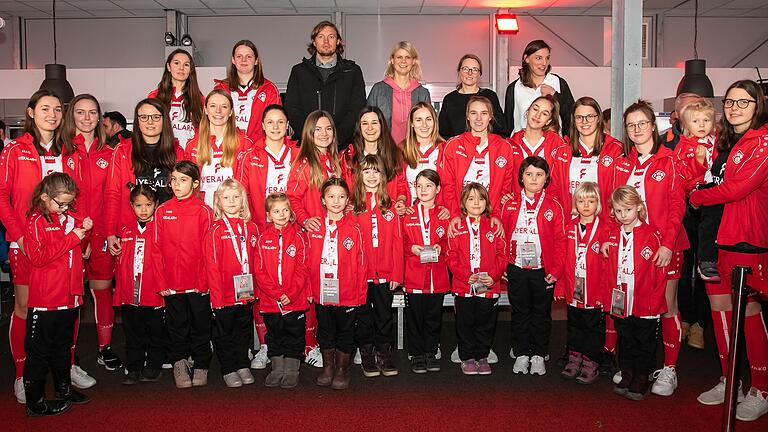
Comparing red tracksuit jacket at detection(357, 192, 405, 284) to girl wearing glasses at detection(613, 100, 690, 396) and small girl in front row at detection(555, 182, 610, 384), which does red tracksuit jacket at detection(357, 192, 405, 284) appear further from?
girl wearing glasses at detection(613, 100, 690, 396)

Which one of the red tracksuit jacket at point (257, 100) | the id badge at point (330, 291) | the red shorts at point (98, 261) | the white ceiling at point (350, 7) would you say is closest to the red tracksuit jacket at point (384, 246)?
the id badge at point (330, 291)

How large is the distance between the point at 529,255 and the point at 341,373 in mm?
1316

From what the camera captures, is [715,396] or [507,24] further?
[507,24]

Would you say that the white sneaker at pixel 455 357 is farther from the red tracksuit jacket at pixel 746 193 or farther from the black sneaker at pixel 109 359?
the black sneaker at pixel 109 359

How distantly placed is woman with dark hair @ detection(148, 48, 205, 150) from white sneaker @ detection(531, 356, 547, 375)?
2.64m

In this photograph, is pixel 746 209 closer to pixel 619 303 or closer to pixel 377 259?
pixel 619 303

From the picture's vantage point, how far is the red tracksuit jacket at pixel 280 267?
12.9 ft

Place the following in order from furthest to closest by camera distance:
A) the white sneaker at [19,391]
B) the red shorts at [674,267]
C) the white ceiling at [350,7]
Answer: the white ceiling at [350,7] < the red shorts at [674,267] < the white sneaker at [19,391]

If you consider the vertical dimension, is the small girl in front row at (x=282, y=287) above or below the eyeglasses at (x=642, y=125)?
below

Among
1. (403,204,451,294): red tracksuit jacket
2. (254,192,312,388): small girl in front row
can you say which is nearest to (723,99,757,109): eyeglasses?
(403,204,451,294): red tracksuit jacket

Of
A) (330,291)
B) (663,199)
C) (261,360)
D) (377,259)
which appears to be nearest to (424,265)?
(377,259)

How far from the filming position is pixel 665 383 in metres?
3.81

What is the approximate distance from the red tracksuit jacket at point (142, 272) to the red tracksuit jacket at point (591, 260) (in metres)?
2.36

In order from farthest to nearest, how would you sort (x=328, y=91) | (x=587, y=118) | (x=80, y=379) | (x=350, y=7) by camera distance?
(x=350, y=7) → (x=328, y=91) → (x=587, y=118) → (x=80, y=379)
